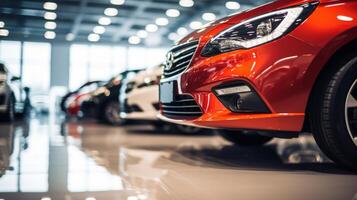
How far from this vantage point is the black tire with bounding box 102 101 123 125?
8.51m

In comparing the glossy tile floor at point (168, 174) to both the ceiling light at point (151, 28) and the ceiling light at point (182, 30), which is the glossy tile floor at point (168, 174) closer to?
the ceiling light at point (182, 30)

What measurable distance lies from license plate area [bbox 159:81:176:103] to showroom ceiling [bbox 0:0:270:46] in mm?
5953

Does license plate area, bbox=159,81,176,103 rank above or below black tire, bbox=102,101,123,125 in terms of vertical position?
above

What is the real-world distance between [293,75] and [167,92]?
3.64ft

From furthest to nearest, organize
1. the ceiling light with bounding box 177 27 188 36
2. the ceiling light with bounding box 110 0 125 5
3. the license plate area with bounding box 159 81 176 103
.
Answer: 1. the ceiling light with bounding box 177 27 188 36
2. the ceiling light with bounding box 110 0 125 5
3. the license plate area with bounding box 159 81 176 103

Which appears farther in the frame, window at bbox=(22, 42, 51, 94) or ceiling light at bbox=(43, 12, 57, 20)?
window at bbox=(22, 42, 51, 94)

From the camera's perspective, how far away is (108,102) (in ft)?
28.5

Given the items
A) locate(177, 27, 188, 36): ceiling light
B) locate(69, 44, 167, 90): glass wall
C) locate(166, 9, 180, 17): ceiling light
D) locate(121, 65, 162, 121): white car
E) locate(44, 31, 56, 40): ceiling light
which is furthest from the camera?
locate(69, 44, 167, 90): glass wall

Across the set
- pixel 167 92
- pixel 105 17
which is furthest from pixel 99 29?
pixel 167 92

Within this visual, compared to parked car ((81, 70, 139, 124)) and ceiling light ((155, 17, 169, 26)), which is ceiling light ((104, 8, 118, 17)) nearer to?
ceiling light ((155, 17, 169, 26))

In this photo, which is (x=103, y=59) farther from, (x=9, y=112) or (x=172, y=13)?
(x=9, y=112)

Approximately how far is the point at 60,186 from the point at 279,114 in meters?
1.34

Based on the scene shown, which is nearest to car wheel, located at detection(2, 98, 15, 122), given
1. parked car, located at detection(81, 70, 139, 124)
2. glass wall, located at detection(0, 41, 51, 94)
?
parked car, located at detection(81, 70, 139, 124)

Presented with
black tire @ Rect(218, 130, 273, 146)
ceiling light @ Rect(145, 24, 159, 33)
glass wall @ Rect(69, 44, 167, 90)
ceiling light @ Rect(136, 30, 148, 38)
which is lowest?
black tire @ Rect(218, 130, 273, 146)
